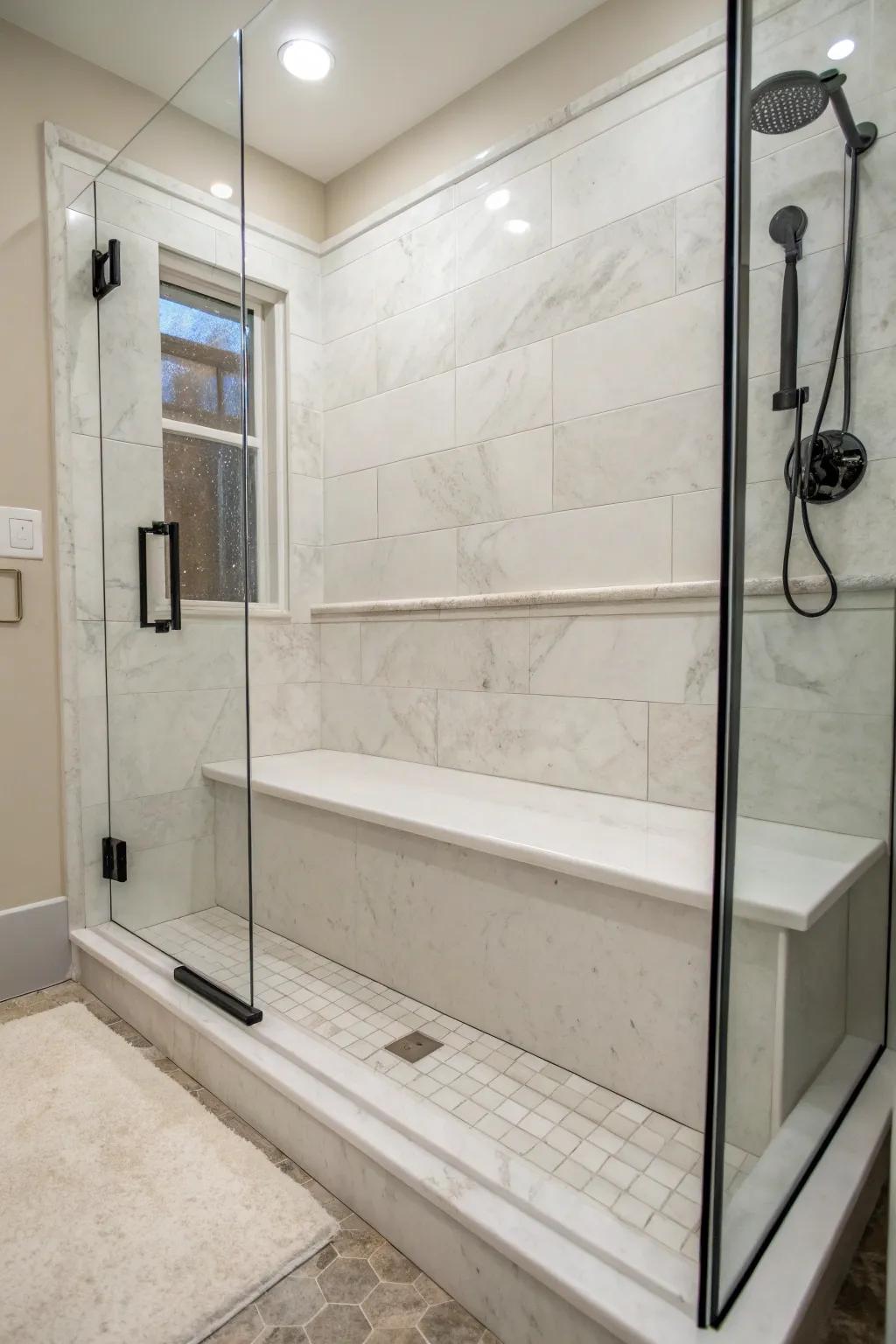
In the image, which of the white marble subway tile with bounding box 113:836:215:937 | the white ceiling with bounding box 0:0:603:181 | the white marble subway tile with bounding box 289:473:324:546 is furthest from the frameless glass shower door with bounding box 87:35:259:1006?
the white marble subway tile with bounding box 289:473:324:546

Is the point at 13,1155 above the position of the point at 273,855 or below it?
below

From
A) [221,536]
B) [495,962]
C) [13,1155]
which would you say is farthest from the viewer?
[221,536]

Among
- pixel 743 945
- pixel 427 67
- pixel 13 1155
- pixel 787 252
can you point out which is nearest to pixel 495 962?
pixel 743 945

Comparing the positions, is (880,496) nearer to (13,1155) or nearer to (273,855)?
(273,855)

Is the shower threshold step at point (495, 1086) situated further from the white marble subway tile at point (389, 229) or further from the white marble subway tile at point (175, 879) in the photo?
the white marble subway tile at point (389, 229)

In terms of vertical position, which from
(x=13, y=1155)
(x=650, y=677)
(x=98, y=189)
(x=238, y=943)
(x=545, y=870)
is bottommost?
(x=13, y=1155)

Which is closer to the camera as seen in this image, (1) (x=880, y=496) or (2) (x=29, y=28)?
(1) (x=880, y=496)

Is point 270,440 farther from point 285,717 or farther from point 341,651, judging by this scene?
point 285,717

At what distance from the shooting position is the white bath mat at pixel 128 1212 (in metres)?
1.06

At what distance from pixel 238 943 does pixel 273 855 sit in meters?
0.39

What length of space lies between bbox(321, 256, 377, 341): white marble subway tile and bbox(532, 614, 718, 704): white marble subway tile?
4.36 ft

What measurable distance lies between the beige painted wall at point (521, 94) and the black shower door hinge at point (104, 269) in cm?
98

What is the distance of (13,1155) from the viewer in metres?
1.38

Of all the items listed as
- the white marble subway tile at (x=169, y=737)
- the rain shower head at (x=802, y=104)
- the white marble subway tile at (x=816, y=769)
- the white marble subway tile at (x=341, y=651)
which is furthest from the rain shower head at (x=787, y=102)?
the white marble subway tile at (x=341, y=651)
